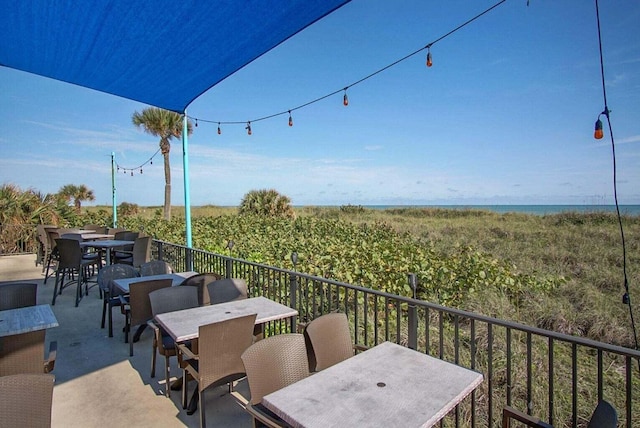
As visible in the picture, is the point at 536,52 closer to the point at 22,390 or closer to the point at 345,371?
the point at 345,371

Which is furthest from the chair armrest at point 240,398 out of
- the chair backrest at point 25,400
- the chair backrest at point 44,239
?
the chair backrest at point 44,239

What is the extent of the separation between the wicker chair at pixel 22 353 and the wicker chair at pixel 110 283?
1787 mm

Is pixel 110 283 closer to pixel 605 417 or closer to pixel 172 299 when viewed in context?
pixel 172 299

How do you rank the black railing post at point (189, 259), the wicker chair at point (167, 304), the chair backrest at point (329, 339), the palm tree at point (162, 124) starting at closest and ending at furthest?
the chair backrest at point (329, 339)
the wicker chair at point (167, 304)
the black railing post at point (189, 259)
the palm tree at point (162, 124)

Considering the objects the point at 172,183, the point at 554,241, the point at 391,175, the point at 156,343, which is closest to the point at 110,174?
the point at 172,183

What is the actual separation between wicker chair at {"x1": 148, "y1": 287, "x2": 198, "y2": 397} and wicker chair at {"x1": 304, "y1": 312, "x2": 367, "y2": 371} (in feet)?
3.96

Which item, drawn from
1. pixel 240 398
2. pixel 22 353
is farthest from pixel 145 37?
pixel 240 398

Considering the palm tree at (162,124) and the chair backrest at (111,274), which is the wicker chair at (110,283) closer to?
the chair backrest at (111,274)

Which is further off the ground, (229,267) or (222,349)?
(229,267)

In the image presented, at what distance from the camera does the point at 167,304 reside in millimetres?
2814

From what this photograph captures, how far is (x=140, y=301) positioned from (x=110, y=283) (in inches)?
40.7

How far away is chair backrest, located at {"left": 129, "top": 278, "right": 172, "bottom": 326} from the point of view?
118 inches

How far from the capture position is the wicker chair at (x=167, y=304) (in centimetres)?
260

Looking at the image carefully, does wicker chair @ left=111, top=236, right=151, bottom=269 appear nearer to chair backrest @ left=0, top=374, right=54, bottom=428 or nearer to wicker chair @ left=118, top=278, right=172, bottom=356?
wicker chair @ left=118, top=278, right=172, bottom=356
